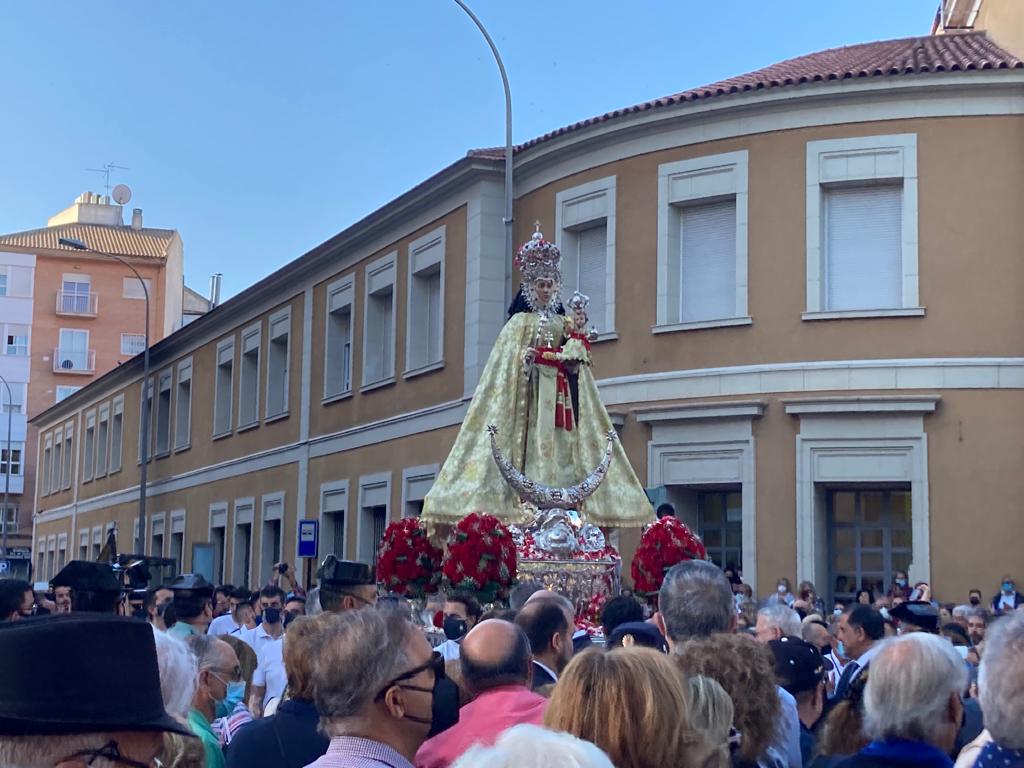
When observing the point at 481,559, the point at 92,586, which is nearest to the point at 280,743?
the point at 92,586

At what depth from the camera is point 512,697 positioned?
15.4 ft

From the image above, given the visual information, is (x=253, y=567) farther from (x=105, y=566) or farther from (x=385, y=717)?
(x=385, y=717)

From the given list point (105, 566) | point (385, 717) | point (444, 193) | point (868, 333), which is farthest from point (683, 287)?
point (385, 717)

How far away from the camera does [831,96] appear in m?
21.5

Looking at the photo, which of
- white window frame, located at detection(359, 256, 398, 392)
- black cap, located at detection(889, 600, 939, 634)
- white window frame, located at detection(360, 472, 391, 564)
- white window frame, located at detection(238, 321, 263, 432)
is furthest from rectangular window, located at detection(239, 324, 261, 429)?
black cap, located at detection(889, 600, 939, 634)

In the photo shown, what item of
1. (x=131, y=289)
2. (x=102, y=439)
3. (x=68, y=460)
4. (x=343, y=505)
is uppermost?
(x=131, y=289)

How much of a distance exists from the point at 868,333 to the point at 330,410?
14.7m

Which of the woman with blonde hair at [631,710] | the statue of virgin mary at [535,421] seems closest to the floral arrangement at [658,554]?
the statue of virgin mary at [535,421]

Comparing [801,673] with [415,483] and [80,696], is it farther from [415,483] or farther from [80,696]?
[415,483]

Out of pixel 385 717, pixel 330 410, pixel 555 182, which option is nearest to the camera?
pixel 385 717

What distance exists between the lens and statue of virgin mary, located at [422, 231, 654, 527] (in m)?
12.7

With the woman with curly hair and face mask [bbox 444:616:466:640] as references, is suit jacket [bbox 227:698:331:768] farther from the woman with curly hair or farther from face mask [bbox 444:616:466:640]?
face mask [bbox 444:616:466:640]

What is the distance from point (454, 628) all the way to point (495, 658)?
3.87 m

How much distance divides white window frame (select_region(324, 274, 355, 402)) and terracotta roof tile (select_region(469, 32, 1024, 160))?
6.16 metres
